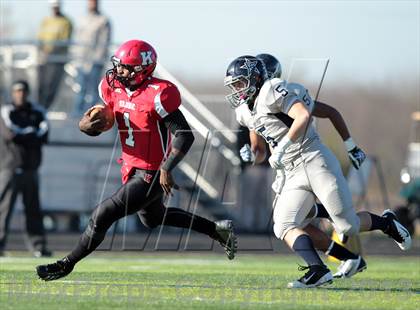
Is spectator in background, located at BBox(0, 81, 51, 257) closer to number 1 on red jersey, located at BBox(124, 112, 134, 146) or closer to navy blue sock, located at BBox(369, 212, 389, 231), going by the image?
number 1 on red jersey, located at BBox(124, 112, 134, 146)

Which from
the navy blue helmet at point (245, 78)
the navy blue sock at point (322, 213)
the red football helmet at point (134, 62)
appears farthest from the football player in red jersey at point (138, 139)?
the navy blue sock at point (322, 213)

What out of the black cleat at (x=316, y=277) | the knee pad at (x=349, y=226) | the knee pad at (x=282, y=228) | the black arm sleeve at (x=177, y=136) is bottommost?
the black cleat at (x=316, y=277)

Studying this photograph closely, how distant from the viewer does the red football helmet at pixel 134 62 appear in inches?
322

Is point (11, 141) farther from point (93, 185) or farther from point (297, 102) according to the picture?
point (297, 102)

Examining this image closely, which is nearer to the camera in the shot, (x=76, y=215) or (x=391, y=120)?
(x=76, y=215)

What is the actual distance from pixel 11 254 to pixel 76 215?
481 cm

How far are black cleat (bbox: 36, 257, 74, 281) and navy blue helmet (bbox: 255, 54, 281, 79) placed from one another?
2.16 m

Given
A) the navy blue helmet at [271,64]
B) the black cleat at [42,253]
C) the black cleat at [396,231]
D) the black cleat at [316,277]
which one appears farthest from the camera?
the black cleat at [42,253]

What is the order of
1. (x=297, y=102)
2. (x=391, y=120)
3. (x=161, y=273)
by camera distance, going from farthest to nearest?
(x=391, y=120), (x=161, y=273), (x=297, y=102)

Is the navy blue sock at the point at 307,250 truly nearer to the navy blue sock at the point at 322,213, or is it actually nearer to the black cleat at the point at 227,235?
the navy blue sock at the point at 322,213

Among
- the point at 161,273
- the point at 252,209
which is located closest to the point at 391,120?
the point at 252,209

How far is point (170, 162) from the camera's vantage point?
7980 millimetres

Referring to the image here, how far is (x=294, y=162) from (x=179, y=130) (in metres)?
0.83

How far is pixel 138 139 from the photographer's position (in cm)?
820
